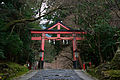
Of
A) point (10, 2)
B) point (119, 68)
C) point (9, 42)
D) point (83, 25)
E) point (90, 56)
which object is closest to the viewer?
point (119, 68)

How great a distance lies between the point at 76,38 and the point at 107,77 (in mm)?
10573

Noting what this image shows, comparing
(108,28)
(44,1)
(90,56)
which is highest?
(44,1)

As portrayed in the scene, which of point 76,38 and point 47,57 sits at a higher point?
point 76,38

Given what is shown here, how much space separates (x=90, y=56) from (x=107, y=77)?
9782 millimetres

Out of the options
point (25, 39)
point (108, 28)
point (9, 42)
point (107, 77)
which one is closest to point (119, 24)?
point (108, 28)

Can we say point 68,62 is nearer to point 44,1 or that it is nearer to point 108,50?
point 108,50

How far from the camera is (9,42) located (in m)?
8.25

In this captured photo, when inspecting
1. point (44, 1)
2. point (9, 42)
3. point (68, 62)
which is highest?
point (44, 1)

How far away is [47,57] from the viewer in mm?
21312

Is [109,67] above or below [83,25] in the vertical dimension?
below

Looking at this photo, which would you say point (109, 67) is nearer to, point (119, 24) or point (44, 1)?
point (119, 24)

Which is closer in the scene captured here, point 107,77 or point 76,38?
point 107,77

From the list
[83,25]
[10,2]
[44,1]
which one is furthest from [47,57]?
[44,1]

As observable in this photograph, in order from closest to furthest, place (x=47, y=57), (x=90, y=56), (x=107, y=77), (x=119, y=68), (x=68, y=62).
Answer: (x=107, y=77) → (x=119, y=68) → (x=90, y=56) → (x=68, y=62) → (x=47, y=57)
